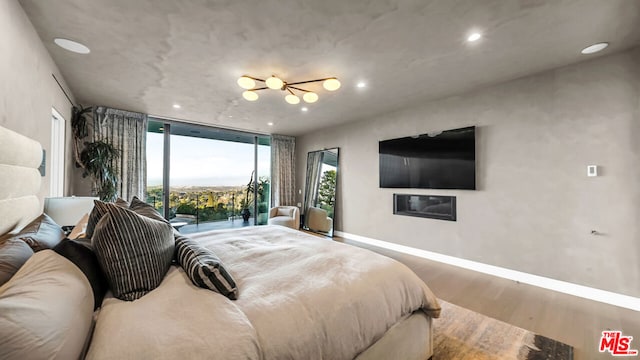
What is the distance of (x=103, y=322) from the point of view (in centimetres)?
93

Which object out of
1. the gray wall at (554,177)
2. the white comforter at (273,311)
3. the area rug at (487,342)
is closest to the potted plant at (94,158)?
the white comforter at (273,311)

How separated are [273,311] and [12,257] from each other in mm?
1064

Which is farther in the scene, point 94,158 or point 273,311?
point 94,158

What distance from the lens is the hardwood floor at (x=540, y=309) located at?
2.03 metres

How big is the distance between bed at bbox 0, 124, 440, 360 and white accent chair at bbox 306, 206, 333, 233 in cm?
359

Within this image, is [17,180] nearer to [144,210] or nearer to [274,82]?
[144,210]

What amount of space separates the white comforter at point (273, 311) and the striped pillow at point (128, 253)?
0.06 meters

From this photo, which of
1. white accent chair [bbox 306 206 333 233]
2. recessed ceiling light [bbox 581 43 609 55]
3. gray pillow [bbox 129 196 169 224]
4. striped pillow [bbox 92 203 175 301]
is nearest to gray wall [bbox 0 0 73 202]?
gray pillow [bbox 129 196 169 224]

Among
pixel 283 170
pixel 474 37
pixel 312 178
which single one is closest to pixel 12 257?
pixel 474 37

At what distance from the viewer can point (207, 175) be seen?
17.9ft

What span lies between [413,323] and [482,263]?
2.40 meters

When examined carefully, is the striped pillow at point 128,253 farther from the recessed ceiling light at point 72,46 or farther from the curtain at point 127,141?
the curtain at point 127,141

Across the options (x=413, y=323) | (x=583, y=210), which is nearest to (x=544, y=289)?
(x=583, y=210)

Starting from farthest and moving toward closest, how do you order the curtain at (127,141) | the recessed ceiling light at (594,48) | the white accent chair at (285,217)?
the white accent chair at (285,217) < the curtain at (127,141) < the recessed ceiling light at (594,48)
